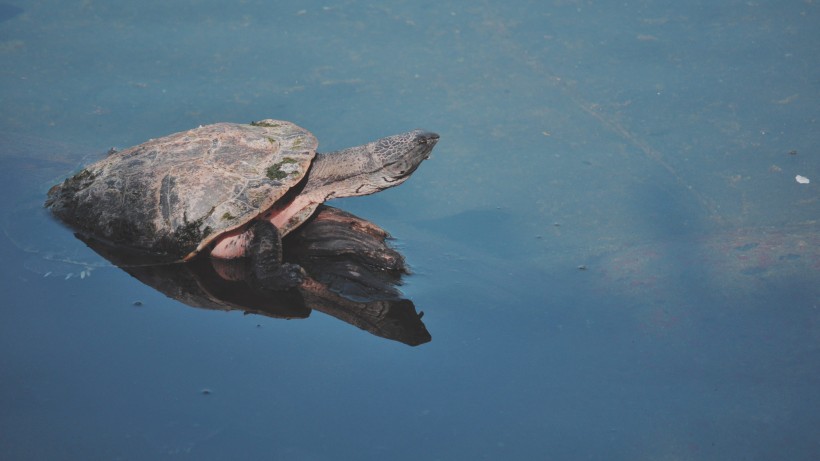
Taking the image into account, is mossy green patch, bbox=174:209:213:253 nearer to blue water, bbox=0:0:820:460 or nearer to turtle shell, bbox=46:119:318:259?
turtle shell, bbox=46:119:318:259

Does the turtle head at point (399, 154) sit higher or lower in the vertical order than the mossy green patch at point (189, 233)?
higher

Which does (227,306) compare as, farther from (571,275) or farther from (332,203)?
(571,275)

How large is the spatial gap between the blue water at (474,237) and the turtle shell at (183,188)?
0.91ft

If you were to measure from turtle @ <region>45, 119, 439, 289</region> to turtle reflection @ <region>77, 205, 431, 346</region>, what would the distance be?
75 mm

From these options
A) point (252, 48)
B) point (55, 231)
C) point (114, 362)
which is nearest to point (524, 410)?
point (114, 362)

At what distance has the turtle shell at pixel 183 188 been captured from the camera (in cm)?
478

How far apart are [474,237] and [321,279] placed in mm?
1042

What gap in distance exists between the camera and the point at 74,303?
4.55 meters

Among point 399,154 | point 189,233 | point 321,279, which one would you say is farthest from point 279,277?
point 399,154

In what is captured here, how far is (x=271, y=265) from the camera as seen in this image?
15.5 feet

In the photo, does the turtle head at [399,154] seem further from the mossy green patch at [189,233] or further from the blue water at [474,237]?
the mossy green patch at [189,233]

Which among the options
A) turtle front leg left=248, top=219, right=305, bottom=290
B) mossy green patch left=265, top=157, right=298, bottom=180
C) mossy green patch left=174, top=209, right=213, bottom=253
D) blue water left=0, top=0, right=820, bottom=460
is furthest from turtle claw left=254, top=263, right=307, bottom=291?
mossy green patch left=265, top=157, right=298, bottom=180

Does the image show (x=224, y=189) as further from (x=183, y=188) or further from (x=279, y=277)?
(x=279, y=277)

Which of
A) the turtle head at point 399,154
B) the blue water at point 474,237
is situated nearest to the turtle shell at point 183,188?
the blue water at point 474,237
